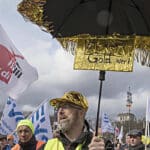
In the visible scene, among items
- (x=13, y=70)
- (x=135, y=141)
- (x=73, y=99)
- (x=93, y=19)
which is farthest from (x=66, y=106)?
(x=135, y=141)

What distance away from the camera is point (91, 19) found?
4.93m

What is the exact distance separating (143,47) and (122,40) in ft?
0.67

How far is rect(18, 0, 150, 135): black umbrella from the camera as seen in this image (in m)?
4.65

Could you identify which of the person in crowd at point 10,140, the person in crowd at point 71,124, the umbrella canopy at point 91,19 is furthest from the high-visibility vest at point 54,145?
the person in crowd at point 10,140

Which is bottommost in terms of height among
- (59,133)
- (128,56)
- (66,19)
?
(59,133)

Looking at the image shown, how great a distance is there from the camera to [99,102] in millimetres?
4277

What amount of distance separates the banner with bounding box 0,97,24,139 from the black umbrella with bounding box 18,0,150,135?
20.2 ft

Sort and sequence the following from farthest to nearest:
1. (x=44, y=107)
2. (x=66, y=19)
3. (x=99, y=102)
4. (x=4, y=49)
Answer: (x=44, y=107)
(x=4, y=49)
(x=66, y=19)
(x=99, y=102)

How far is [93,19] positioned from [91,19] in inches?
1.2

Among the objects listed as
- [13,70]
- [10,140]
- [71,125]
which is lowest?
[71,125]

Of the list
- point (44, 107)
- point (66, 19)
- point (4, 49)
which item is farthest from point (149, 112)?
point (66, 19)

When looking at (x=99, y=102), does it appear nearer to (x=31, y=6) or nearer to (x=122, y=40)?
(x=122, y=40)

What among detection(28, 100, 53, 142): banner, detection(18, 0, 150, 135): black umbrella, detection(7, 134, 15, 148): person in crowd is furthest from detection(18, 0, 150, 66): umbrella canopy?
detection(28, 100, 53, 142): banner

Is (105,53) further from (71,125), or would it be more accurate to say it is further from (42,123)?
(42,123)
